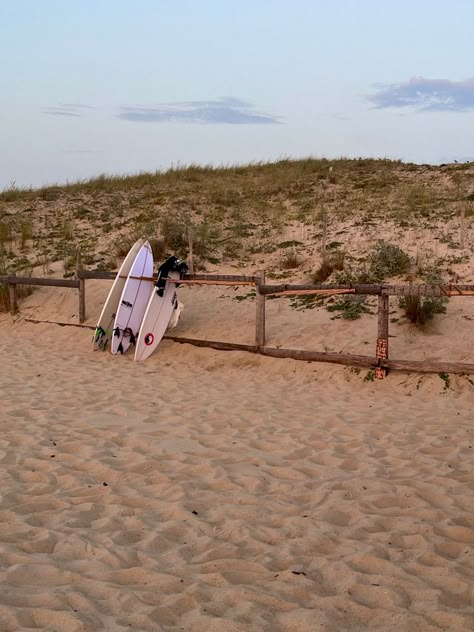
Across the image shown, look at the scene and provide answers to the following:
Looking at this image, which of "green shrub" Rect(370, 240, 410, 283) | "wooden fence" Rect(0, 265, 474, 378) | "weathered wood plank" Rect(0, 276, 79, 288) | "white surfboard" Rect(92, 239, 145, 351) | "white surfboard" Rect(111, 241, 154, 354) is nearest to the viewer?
"wooden fence" Rect(0, 265, 474, 378)

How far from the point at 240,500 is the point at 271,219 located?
12801 mm

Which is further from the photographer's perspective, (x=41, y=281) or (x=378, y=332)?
(x=41, y=281)

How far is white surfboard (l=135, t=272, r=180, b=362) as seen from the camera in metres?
9.32

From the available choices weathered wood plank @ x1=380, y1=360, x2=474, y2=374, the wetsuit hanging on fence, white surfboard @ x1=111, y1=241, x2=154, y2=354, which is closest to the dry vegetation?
white surfboard @ x1=111, y1=241, x2=154, y2=354

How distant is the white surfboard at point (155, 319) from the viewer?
9320mm

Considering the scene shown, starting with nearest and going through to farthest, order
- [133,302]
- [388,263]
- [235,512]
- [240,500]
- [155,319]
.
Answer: [235,512] < [240,500] < [155,319] < [133,302] < [388,263]

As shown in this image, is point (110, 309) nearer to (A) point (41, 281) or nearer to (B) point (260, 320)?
(A) point (41, 281)

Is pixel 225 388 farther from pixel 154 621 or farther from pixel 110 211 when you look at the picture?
pixel 110 211

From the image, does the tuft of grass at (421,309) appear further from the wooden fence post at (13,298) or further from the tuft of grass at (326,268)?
the wooden fence post at (13,298)

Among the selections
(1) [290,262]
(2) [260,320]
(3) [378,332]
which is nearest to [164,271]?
(2) [260,320]

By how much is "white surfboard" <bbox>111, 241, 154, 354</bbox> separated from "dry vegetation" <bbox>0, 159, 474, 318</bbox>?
295 cm

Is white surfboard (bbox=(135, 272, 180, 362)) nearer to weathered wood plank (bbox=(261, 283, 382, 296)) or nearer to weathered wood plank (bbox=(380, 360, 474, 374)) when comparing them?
Result: weathered wood plank (bbox=(261, 283, 382, 296))

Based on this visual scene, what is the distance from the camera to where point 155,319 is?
31.2 feet

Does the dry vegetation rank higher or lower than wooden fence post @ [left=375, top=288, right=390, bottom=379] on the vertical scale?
higher
